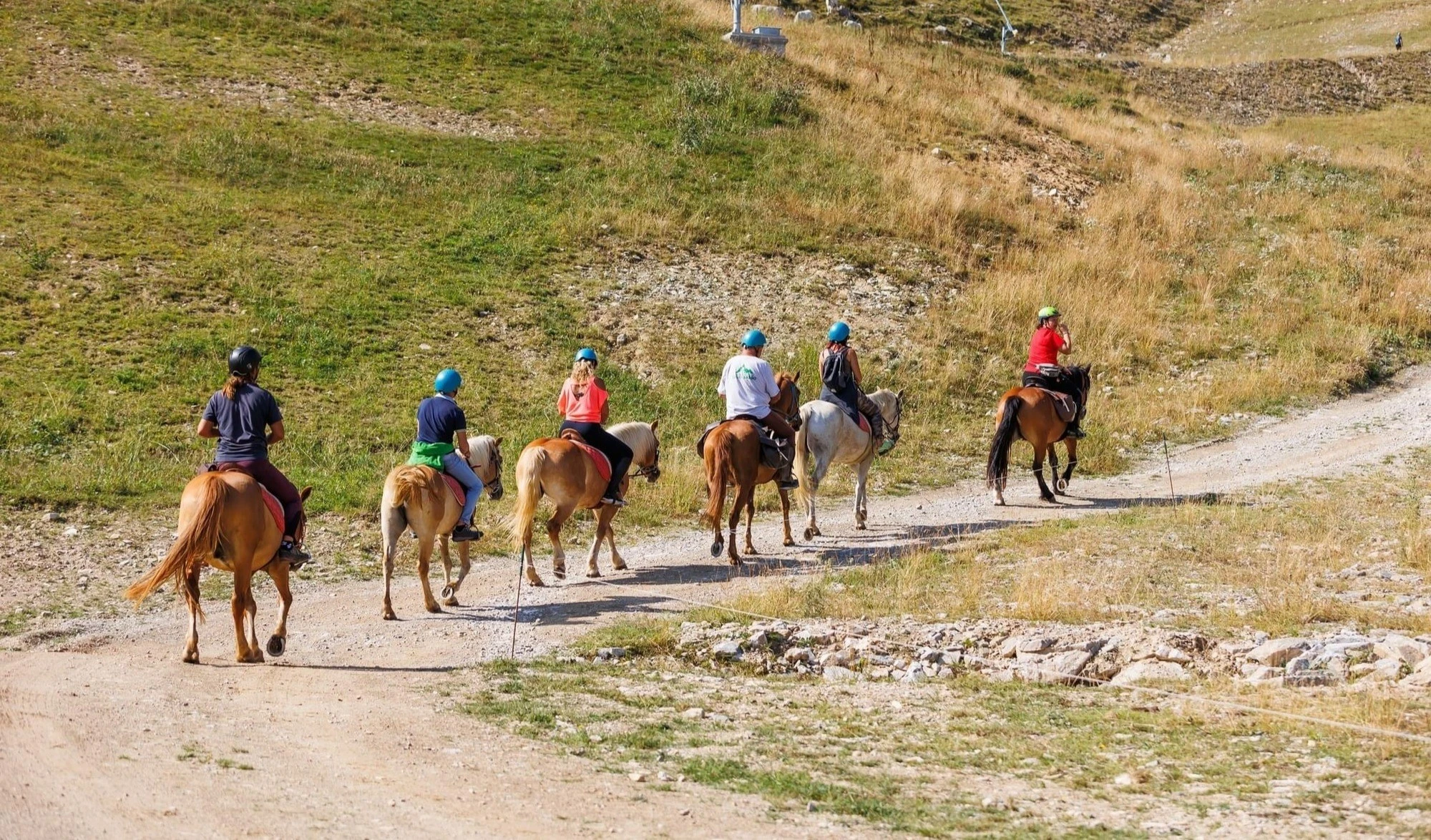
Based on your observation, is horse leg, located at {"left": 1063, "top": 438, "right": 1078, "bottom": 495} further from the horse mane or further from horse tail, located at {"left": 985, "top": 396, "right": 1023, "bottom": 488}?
the horse mane

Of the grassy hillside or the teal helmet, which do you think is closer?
the teal helmet

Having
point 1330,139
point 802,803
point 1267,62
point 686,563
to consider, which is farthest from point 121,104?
point 1267,62

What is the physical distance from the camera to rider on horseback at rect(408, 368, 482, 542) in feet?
46.9

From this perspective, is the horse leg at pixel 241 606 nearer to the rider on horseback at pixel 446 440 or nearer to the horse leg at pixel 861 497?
the rider on horseback at pixel 446 440

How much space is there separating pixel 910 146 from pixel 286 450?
21.0 m

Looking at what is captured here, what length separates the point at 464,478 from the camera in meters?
14.5

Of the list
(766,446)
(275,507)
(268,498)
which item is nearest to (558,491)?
(766,446)

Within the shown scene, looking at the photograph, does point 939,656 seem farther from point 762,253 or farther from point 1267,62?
point 1267,62

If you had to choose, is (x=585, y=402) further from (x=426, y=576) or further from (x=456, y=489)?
(x=426, y=576)

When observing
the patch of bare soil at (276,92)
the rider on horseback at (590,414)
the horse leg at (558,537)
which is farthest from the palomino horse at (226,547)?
the patch of bare soil at (276,92)

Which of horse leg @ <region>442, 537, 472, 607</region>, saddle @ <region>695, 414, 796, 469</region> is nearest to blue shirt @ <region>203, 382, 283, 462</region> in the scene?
horse leg @ <region>442, 537, 472, 607</region>

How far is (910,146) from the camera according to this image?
36188mm

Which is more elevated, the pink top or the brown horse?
the pink top

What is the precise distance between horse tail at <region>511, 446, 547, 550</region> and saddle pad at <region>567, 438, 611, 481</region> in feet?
1.90
